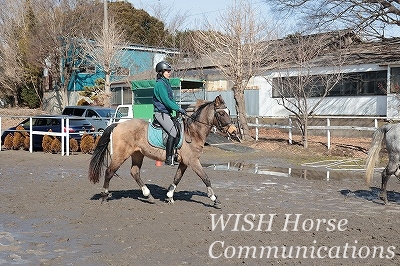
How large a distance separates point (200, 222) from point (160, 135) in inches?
92.0

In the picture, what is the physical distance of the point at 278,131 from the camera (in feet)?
97.2

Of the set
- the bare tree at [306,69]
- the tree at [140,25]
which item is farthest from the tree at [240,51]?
the tree at [140,25]

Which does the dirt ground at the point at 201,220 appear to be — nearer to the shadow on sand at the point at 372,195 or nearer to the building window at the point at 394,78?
the shadow on sand at the point at 372,195

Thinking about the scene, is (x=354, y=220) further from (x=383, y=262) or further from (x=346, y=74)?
(x=346, y=74)

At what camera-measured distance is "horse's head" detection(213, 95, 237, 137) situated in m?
10.0

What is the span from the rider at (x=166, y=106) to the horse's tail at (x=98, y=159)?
113 centimetres

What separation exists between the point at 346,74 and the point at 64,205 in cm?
2183

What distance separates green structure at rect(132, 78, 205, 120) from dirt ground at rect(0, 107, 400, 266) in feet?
30.6

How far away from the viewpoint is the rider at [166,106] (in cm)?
991

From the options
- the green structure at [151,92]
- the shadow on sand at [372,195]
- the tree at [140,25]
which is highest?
the tree at [140,25]

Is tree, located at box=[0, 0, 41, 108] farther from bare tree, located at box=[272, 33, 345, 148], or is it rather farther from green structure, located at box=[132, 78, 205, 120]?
bare tree, located at box=[272, 33, 345, 148]

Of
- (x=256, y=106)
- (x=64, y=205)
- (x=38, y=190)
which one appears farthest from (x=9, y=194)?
(x=256, y=106)

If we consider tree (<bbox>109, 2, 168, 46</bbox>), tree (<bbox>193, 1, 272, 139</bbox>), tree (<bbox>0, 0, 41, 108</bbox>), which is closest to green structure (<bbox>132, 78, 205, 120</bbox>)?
tree (<bbox>193, 1, 272, 139</bbox>)

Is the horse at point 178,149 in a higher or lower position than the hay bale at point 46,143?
higher
